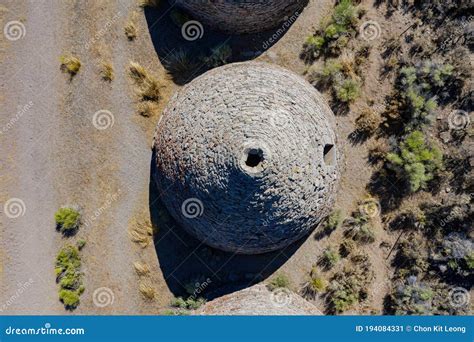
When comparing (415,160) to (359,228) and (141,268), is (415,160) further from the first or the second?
(141,268)

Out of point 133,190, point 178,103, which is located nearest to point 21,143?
point 133,190

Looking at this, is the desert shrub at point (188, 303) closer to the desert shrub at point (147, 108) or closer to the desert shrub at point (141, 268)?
the desert shrub at point (141, 268)

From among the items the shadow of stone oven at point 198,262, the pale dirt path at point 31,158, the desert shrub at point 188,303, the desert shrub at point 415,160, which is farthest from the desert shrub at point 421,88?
the pale dirt path at point 31,158
